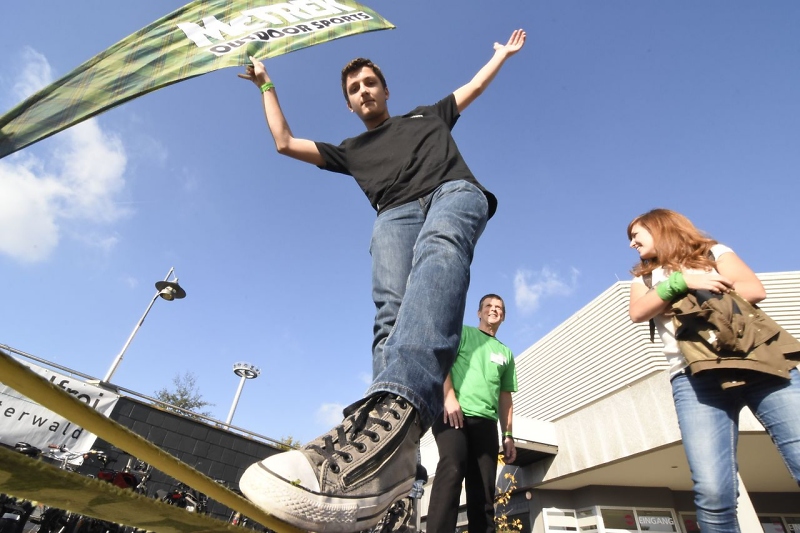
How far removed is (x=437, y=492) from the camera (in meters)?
2.38

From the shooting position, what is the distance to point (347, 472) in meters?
0.91

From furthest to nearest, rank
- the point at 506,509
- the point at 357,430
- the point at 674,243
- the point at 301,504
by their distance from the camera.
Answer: the point at 506,509, the point at 674,243, the point at 357,430, the point at 301,504

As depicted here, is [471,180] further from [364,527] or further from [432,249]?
[364,527]

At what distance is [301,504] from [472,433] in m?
2.11

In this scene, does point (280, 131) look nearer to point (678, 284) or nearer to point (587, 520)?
point (678, 284)

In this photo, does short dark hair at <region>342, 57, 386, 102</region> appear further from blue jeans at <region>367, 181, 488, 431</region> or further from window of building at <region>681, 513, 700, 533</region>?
window of building at <region>681, 513, 700, 533</region>

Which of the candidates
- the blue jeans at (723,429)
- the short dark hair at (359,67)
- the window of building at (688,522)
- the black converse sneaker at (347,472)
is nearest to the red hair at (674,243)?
the blue jeans at (723,429)

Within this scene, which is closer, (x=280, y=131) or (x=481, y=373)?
(x=280, y=131)

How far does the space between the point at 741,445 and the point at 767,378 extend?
1160cm

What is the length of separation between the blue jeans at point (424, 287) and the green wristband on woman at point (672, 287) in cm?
109

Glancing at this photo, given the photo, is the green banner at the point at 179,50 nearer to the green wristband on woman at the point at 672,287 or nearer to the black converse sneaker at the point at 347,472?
the black converse sneaker at the point at 347,472

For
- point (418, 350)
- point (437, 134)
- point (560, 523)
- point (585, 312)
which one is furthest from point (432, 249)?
point (585, 312)

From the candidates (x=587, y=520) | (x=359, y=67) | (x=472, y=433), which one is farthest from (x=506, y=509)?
(x=359, y=67)

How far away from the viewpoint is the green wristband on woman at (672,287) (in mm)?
1932
